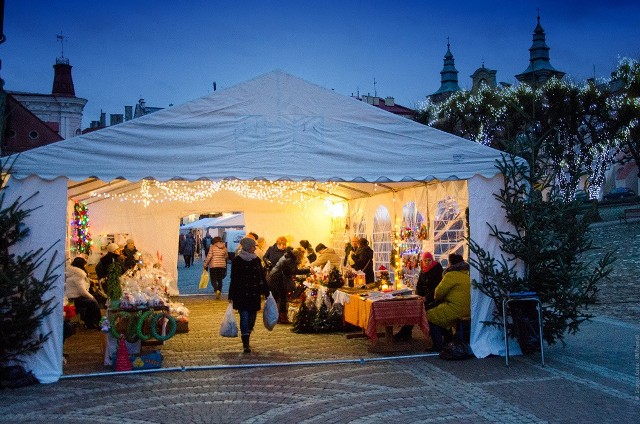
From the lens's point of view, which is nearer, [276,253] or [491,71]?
[276,253]

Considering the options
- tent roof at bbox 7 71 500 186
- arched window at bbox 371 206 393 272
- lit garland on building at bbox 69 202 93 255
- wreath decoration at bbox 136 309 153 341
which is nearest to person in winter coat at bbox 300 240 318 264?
arched window at bbox 371 206 393 272

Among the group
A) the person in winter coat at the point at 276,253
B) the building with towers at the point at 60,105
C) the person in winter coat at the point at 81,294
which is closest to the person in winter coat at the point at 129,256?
the person in winter coat at the point at 276,253

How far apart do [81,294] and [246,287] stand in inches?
173

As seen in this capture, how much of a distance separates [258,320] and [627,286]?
1050 centimetres

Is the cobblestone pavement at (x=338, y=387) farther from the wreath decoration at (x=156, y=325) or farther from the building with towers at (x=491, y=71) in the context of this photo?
the building with towers at (x=491, y=71)

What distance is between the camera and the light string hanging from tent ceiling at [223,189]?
59.3ft

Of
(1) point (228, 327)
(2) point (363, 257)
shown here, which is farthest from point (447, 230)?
(1) point (228, 327)

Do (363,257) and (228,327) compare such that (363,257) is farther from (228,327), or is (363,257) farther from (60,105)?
(60,105)

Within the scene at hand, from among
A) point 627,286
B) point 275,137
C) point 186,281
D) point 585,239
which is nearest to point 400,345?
point 585,239

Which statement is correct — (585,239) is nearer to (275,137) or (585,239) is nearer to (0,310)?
(275,137)

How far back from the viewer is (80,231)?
16906mm

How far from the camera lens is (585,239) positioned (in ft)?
31.0

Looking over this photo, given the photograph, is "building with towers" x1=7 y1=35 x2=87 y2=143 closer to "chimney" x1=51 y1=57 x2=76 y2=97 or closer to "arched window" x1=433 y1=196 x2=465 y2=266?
"chimney" x1=51 y1=57 x2=76 y2=97

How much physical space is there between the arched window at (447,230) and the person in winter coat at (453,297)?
166 cm
